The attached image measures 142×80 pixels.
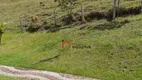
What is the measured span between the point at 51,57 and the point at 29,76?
4232mm

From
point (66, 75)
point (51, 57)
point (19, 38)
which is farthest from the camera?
point (19, 38)

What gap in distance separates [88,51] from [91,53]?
0.58m

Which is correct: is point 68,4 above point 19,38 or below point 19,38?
above

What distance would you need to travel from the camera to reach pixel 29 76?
23.7 metres

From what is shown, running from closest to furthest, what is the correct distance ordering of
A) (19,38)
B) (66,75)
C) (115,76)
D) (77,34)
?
(115,76), (66,75), (77,34), (19,38)

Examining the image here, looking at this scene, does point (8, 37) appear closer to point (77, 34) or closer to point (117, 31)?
point (77, 34)

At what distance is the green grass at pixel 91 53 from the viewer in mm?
22609

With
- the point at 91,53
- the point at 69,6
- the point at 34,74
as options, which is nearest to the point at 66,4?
the point at 69,6

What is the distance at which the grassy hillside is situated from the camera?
22734 mm

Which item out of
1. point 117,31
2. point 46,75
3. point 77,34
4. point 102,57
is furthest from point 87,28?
point 46,75

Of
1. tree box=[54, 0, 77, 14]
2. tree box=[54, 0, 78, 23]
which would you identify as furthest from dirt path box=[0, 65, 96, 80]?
tree box=[54, 0, 77, 14]

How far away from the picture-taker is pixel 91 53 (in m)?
25.9

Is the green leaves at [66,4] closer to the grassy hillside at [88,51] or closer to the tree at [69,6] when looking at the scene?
the tree at [69,6]

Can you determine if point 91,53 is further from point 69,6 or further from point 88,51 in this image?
point 69,6
